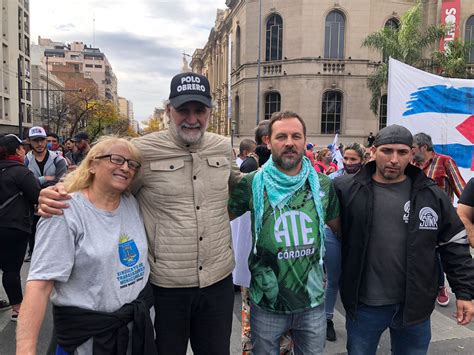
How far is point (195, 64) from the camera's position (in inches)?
3184

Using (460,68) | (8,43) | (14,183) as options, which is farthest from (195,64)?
(14,183)

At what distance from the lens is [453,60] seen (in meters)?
22.9

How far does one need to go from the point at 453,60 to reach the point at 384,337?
23655 millimetres

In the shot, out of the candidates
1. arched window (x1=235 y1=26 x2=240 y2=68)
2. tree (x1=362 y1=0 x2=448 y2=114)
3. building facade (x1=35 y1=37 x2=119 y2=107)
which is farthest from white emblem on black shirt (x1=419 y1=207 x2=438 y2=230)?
building facade (x1=35 y1=37 x2=119 y2=107)

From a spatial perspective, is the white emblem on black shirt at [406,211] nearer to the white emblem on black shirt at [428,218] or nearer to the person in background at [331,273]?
the white emblem on black shirt at [428,218]

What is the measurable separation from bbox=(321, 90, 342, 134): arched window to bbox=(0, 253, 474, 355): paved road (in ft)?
86.1

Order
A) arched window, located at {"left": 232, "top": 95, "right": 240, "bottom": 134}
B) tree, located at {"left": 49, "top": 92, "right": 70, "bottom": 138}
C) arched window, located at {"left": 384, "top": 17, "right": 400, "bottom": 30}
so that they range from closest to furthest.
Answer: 1. arched window, located at {"left": 384, "top": 17, "right": 400, "bottom": 30}
2. arched window, located at {"left": 232, "top": 95, "right": 240, "bottom": 134}
3. tree, located at {"left": 49, "top": 92, "right": 70, "bottom": 138}

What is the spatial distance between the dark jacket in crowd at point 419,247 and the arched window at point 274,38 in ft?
98.5

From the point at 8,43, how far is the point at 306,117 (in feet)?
109

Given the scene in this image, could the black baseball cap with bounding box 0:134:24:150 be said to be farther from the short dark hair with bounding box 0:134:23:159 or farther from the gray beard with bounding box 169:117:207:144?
the gray beard with bounding box 169:117:207:144

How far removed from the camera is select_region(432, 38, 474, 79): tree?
2273 centimetres

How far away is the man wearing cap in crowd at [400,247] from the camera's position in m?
2.48

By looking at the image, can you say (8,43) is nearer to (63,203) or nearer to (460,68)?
(460,68)

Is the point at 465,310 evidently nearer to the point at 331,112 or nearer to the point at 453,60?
the point at 453,60
